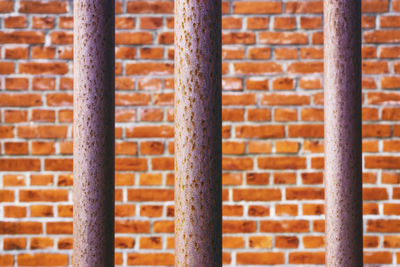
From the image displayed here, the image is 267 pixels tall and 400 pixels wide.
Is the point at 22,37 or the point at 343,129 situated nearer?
the point at 343,129

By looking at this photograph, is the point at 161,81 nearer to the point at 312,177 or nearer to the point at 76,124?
the point at 312,177

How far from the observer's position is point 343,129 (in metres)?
0.81

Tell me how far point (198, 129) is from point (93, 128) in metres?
0.21

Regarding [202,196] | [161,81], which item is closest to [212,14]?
[202,196]

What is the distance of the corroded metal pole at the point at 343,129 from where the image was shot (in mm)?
810

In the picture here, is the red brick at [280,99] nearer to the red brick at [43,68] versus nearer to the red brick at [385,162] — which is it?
the red brick at [385,162]

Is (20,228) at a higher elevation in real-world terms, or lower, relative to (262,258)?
higher

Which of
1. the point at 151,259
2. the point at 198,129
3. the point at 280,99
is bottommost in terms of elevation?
the point at 151,259

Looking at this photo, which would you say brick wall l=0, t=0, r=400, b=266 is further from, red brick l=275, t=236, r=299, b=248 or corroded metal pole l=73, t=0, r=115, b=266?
corroded metal pole l=73, t=0, r=115, b=266

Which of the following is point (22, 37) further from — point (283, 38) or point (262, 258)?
point (262, 258)

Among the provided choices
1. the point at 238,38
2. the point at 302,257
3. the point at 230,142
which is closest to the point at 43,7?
the point at 238,38

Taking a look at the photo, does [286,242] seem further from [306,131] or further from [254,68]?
[254,68]

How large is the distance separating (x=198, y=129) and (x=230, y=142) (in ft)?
2.82

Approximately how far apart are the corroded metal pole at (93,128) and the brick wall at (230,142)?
31.4 inches
